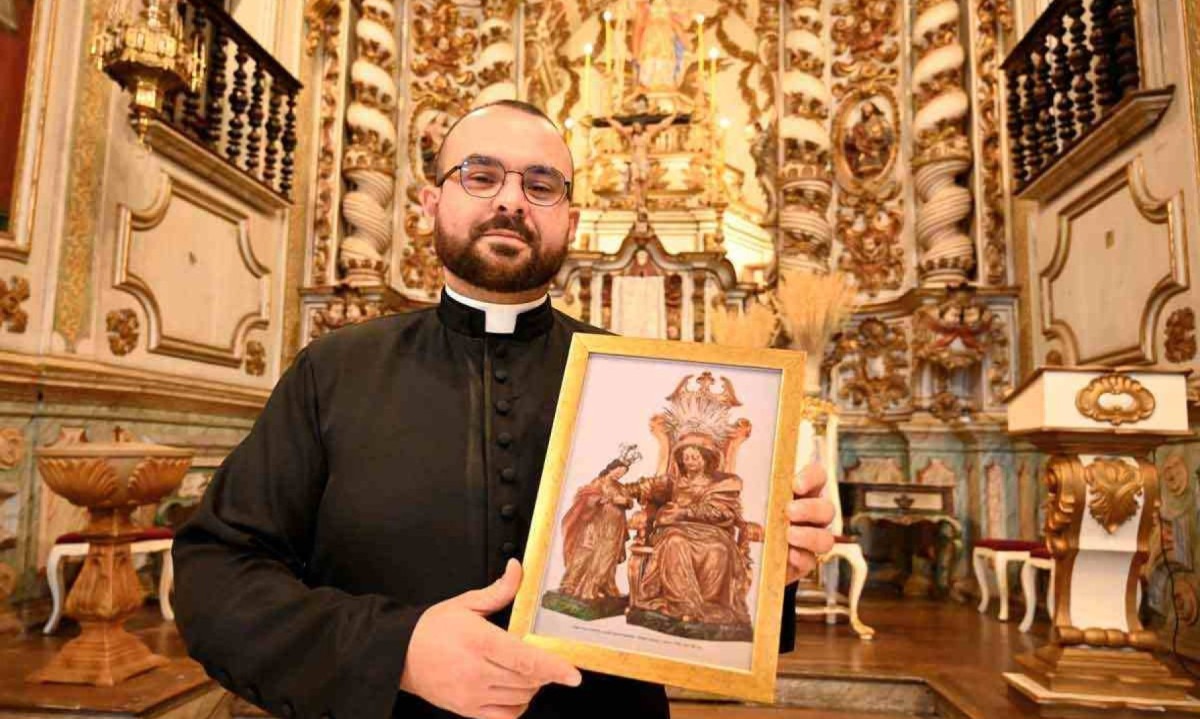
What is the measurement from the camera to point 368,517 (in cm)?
115

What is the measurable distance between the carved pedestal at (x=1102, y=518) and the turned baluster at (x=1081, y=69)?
84.7 inches

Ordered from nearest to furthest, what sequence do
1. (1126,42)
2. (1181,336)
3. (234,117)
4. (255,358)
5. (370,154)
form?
1. (1181,336)
2. (1126,42)
3. (234,117)
4. (255,358)
5. (370,154)

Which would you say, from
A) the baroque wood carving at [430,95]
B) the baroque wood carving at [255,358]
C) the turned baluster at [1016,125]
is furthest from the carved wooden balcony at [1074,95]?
the baroque wood carving at [255,358]

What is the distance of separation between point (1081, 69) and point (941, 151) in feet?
5.95

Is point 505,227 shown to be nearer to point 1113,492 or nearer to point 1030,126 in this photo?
point 1113,492

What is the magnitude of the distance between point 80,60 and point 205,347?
1.89 meters

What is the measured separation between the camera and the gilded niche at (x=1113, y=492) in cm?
303

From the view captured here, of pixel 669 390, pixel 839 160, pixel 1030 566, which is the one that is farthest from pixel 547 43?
pixel 669 390

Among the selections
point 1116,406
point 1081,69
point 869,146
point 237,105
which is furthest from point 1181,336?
point 237,105

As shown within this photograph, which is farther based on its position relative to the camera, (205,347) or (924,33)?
(924,33)

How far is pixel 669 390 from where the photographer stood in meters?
1.09

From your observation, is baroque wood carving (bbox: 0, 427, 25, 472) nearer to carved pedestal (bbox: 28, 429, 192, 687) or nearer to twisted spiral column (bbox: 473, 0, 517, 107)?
carved pedestal (bbox: 28, 429, 192, 687)

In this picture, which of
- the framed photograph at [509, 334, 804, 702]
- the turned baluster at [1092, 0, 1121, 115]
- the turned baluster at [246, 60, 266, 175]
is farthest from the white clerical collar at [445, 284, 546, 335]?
the turned baluster at [246, 60, 266, 175]

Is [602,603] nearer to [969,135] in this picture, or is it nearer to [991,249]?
[991,249]
